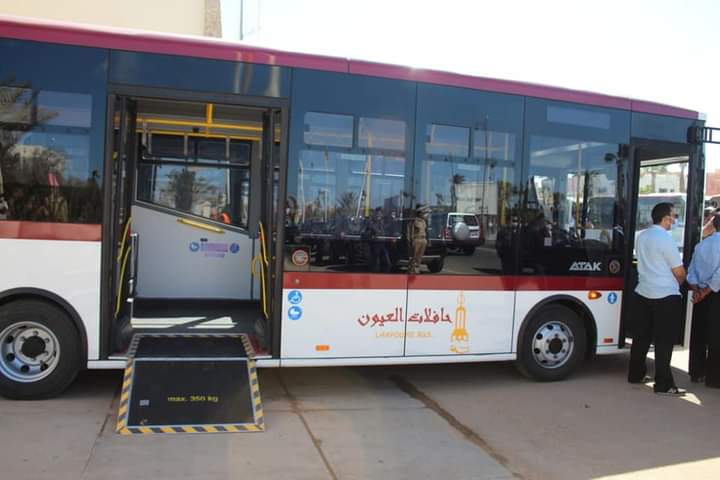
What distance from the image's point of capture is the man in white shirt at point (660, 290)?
6.23m

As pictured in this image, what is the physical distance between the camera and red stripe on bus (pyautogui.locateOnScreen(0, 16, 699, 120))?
4.91m

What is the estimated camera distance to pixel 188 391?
195 inches

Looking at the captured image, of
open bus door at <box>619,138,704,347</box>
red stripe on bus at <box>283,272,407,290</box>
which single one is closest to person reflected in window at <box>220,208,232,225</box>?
red stripe on bus at <box>283,272,407,290</box>

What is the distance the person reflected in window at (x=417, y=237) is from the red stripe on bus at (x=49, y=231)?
107 inches

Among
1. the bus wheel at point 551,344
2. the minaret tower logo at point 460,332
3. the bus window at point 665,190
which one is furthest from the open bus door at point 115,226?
the bus window at point 665,190

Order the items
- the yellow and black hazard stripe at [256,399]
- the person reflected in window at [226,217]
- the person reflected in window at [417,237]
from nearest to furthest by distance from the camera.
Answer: the yellow and black hazard stripe at [256,399] < the person reflected in window at [417,237] < the person reflected in window at [226,217]

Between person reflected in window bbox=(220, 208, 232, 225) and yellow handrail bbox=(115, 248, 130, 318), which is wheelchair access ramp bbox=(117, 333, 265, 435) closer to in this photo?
yellow handrail bbox=(115, 248, 130, 318)

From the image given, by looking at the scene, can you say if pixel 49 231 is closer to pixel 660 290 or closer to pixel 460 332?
pixel 460 332

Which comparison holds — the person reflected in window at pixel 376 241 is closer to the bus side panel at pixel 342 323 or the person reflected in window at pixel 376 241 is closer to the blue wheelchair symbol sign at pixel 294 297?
the bus side panel at pixel 342 323

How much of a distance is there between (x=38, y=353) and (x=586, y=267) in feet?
17.5

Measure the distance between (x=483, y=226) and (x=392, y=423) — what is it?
82.4 inches

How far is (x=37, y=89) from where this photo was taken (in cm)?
491

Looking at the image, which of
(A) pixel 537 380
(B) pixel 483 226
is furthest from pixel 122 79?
(A) pixel 537 380

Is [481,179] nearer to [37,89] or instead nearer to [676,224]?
[676,224]
